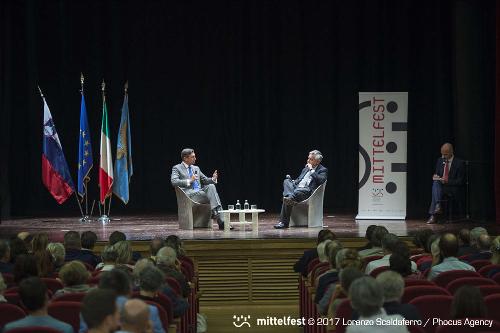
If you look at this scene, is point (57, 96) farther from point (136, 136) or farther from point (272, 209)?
point (272, 209)

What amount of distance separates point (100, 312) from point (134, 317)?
0.44ft

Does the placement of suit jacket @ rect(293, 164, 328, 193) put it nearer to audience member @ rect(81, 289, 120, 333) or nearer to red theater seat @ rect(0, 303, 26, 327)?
red theater seat @ rect(0, 303, 26, 327)

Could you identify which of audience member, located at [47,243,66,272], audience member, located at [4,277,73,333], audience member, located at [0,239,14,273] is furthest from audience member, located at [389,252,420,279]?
audience member, located at [0,239,14,273]

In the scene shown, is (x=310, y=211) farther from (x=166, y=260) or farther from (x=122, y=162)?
(x=166, y=260)

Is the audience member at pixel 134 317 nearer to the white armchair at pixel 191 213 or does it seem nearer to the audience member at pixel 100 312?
the audience member at pixel 100 312

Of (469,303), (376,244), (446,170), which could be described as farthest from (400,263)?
(446,170)

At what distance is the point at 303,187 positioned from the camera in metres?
11.9

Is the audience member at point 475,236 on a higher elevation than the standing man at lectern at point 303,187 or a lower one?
lower

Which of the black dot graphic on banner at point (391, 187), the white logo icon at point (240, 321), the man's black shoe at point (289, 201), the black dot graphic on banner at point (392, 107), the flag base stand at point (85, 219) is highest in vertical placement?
Answer: the black dot graphic on banner at point (392, 107)

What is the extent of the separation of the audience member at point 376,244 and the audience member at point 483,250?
70cm

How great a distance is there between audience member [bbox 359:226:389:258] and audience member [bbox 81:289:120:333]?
402 cm

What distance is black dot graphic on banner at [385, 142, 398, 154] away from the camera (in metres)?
12.7

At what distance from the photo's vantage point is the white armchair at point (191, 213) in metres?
11.7

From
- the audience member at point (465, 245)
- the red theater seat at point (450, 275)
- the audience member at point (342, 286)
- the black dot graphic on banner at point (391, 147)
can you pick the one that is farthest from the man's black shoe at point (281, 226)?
the audience member at point (342, 286)
